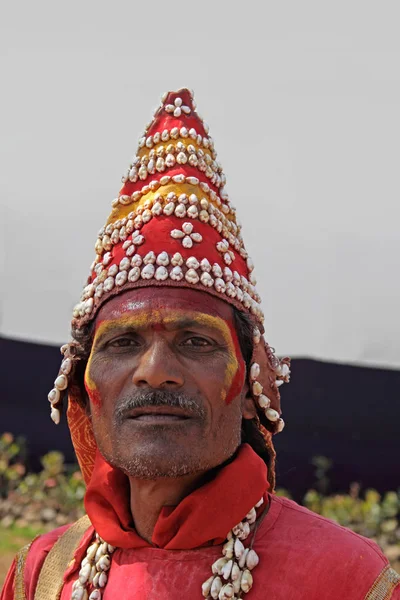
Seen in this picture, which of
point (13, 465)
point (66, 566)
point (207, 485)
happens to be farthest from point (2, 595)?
point (13, 465)

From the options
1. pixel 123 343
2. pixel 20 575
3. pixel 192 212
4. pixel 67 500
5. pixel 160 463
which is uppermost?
pixel 192 212

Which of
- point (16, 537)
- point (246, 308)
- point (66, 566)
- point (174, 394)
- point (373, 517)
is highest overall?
point (246, 308)

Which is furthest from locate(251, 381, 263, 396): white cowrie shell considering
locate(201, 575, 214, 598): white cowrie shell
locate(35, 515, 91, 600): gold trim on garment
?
locate(35, 515, 91, 600): gold trim on garment

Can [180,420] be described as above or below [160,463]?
above

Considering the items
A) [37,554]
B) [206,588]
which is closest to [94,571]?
[37,554]

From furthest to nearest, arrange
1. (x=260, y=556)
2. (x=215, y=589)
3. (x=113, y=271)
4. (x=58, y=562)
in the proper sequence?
(x=58, y=562) → (x=113, y=271) → (x=260, y=556) → (x=215, y=589)

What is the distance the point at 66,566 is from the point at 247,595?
71 centimetres

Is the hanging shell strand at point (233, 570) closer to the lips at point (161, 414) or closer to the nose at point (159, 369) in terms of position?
the lips at point (161, 414)

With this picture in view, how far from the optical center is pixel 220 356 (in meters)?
2.61

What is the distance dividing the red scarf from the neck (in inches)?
1.3

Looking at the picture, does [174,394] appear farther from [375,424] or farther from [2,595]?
[375,424]

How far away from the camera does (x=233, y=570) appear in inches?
96.8

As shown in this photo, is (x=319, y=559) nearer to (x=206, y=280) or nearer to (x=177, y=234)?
(x=206, y=280)

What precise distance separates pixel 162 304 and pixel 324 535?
2.94 ft
